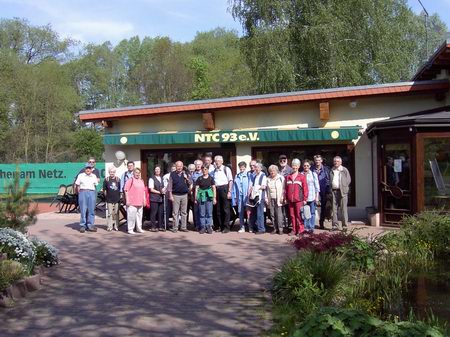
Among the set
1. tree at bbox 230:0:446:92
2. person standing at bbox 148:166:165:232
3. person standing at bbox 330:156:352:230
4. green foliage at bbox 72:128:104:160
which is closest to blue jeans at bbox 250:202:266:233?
person standing at bbox 330:156:352:230

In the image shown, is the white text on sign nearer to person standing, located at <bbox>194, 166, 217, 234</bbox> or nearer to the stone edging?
person standing, located at <bbox>194, 166, 217, 234</bbox>

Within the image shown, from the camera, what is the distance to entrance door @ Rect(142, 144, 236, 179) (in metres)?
16.5

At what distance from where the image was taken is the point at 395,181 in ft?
44.5

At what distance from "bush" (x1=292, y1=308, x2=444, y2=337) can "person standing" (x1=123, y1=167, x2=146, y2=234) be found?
948cm

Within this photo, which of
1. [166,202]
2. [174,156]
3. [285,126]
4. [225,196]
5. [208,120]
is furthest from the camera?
[174,156]

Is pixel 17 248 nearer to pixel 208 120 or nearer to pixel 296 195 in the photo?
pixel 296 195

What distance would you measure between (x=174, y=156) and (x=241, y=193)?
4.38 m

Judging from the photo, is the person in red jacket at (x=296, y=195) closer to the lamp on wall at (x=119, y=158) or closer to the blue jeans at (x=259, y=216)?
the blue jeans at (x=259, y=216)

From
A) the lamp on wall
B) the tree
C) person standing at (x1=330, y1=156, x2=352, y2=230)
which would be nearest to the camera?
person standing at (x1=330, y1=156, x2=352, y2=230)

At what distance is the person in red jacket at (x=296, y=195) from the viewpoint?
12.4 metres

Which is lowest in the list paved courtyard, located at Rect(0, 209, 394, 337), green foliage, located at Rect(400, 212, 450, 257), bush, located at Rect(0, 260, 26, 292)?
paved courtyard, located at Rect(0, 209, 394, 337)

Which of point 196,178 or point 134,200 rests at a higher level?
point 196,178

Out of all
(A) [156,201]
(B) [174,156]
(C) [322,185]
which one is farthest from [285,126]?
(A) [156,201]

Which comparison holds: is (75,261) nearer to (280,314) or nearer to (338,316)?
(280,314)
